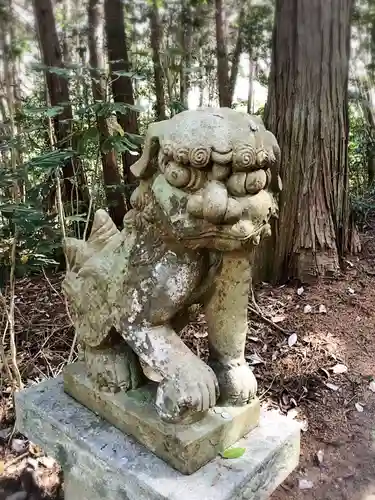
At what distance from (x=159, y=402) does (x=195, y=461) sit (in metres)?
0.16

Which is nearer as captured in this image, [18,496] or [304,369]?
[18,496]

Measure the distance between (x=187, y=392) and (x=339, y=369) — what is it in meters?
1.54

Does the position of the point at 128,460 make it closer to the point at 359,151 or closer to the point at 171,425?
the point at 171,425

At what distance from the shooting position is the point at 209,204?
965 millimetres

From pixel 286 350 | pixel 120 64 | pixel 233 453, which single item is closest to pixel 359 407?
pixel 286 350

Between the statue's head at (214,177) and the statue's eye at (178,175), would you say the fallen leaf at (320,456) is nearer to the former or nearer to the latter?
the statue's head at (214,177)

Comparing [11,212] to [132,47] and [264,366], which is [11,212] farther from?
[132,47]

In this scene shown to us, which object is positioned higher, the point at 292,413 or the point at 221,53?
the point at 221,53

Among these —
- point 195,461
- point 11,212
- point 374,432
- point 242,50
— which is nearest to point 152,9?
point 242,50

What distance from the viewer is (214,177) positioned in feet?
3.29

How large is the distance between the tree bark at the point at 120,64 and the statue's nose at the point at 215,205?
2.95 m

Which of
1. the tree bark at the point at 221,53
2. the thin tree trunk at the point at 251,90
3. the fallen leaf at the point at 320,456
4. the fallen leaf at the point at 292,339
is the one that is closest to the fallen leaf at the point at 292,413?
the fallen leaf at the point at 320,456

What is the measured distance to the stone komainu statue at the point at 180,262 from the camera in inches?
39.4

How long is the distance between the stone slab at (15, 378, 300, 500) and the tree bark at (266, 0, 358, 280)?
1797 mm
